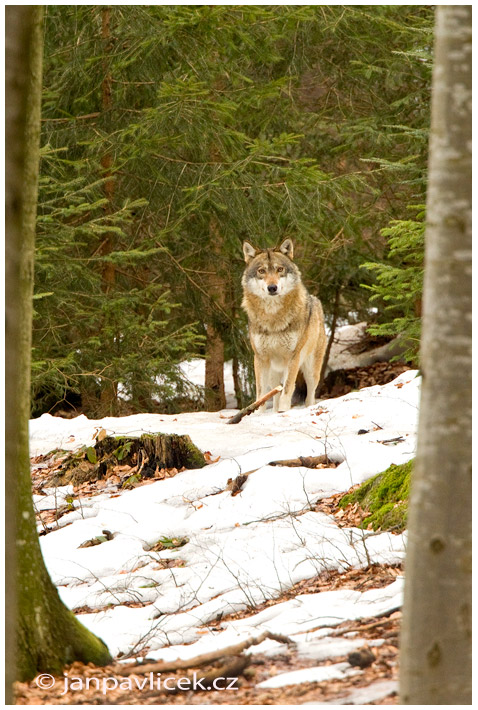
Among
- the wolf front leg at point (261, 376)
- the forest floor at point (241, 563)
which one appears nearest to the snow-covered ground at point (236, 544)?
the forest floor at point (241, 563)

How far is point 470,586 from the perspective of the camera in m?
2.75

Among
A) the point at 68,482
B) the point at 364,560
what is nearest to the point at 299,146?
the point at 68,482

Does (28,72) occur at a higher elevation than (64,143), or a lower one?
lower

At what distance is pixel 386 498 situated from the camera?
19.3 ft

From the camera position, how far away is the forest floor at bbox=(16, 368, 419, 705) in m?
3.77

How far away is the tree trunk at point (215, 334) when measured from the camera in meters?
13.8

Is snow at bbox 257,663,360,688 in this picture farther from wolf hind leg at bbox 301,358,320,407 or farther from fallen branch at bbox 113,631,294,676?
wolf hind leg at bbox 301,358,320,407

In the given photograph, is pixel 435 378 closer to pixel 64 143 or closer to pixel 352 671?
pixel 352 671

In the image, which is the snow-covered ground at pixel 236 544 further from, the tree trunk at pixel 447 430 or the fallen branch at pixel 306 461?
the tree trunk at pixel 447 430

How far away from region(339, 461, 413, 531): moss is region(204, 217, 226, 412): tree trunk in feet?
24.6

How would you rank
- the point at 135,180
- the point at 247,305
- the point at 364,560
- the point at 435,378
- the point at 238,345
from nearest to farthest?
the point at 435,378
the point at 364,560
the point at 247,305
the point at 135,180
the point at 238,345

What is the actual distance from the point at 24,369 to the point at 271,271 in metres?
7.49

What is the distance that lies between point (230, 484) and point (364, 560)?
2140mm

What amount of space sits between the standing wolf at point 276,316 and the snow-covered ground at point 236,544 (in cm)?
248
